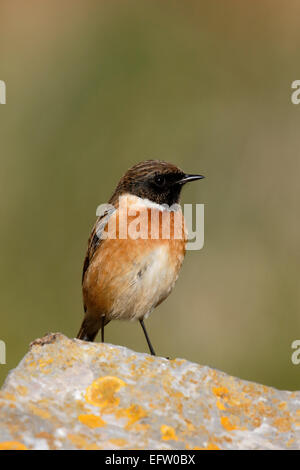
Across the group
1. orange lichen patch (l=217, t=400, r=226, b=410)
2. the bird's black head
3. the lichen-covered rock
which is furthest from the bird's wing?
orange lichen patch (l=217, t=400, r=226, b=410)

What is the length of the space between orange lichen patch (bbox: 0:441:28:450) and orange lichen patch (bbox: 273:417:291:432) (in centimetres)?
137

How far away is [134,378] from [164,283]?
2.00 metres

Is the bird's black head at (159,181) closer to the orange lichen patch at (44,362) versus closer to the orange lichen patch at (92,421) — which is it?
the orange lichen patch at (44,362)

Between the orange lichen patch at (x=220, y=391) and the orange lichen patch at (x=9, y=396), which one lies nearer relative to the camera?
the orange lichen patch at (x=9, y=396)

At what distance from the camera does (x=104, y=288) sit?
6.33m

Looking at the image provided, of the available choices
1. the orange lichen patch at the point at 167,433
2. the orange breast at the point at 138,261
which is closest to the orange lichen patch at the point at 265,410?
the orange lichen patch at the point at 167,433

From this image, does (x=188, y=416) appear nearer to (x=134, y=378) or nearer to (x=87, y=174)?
(x=134, y=378)

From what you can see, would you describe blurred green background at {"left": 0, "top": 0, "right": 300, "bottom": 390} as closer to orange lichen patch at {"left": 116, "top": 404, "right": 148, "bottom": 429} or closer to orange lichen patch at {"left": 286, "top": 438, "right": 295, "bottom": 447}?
Answer: orange lichen patch at {"left": 286, "top": 438, "right": 295, "bottom": 447}

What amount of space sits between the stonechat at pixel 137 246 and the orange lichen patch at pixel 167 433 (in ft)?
7.69

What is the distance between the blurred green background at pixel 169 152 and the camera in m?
8.80

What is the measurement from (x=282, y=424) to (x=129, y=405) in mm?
815

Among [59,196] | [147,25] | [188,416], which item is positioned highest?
[147,25]

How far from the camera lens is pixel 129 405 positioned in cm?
400
